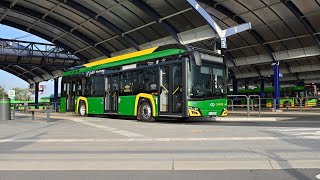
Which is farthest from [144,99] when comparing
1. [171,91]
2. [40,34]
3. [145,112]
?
[40,34]

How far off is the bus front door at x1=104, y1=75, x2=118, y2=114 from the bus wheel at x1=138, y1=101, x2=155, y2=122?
6.98 feet

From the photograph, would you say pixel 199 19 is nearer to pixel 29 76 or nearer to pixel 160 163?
pixel 160 163

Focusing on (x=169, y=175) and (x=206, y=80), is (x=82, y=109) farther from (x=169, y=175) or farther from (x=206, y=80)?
(x=169, y=175)

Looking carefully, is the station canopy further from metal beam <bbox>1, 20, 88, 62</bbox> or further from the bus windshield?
the bus windshield

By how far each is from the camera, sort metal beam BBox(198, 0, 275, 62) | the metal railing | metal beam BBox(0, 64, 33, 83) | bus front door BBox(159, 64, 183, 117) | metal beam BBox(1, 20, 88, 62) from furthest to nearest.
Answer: metal beam BBox(0, 64, 33, 83) < metal beam BBox(1, 20, 88, 62) < metal beam BBox(198, 0, 275, 62) < the metal railing < bus front door BBox(159, 64, 183, 117)

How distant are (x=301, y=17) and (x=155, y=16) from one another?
10.5 metres

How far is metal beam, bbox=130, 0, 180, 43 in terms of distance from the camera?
2764 centimetres

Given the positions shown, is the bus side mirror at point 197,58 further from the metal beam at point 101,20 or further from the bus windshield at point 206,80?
the metal beam at point 101,20

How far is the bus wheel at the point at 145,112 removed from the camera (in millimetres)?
18141

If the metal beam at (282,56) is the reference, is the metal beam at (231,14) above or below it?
above

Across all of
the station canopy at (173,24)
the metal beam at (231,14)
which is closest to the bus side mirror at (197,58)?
the station canopy at (173,24)

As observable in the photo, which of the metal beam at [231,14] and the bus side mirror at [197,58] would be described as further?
the metal beam at [231,14]

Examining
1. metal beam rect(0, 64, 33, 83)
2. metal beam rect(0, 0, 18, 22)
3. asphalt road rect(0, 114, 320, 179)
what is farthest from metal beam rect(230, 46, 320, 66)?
metal beam rect(0, 64, 33, 83)

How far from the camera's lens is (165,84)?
56.6 ft
